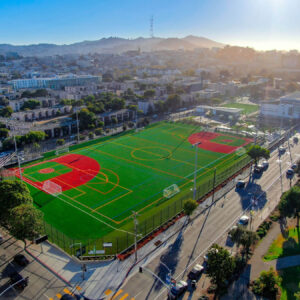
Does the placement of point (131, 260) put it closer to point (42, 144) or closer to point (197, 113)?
point (42, 144)

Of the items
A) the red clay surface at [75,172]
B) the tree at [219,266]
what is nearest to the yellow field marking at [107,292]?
the tree at [219,266]

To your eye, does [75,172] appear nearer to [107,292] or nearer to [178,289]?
[107,292]

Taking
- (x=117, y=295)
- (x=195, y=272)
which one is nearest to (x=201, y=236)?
(x=195, y=272)

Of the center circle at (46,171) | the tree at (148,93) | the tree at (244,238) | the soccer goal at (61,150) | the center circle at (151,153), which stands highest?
the tree at (148,93)

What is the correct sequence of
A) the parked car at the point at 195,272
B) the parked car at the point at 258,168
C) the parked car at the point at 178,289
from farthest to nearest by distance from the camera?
the parked car at the point at 258,168 < the parked car at the point at 195,272 < the parked car at the point at 178,289

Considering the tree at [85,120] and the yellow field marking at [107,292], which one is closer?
the yellow field marking at [107,292]

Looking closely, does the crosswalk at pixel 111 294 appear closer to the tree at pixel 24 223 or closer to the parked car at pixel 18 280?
the parked car at pixel 18 280
